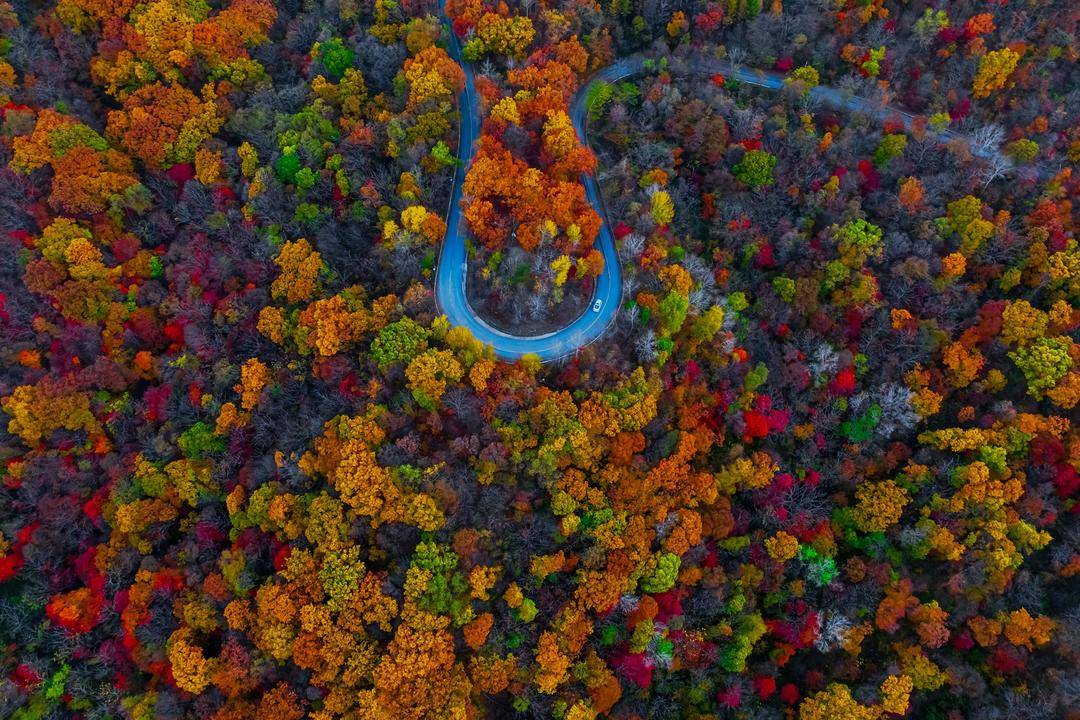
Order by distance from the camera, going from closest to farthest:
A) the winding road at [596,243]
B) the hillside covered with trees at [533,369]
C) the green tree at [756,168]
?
the hillside covered with trees at [533,369]
the winding road at [596,243]
the green tree at [756,168]

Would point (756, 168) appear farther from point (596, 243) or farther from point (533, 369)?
point (533, 369)

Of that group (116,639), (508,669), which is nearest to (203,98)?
(116,639)

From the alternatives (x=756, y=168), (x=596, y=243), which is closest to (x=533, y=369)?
(x=596, y=243)

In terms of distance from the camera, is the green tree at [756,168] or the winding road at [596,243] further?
the green tree at [756,168]

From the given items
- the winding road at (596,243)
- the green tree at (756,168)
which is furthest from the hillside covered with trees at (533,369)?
the winding road at (596,243)

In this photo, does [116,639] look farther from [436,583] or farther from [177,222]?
[177,222]

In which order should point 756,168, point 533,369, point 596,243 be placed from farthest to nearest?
point 756,168
point 596,243
point 533,369

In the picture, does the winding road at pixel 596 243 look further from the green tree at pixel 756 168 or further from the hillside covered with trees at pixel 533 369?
the green tree at pixel 756 168

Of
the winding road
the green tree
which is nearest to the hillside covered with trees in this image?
the green tree
